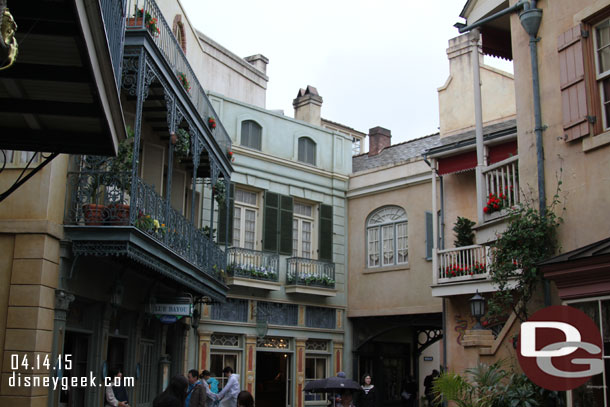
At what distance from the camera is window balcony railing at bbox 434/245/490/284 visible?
18.4 meters

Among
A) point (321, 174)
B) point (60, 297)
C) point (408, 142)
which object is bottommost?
point (60, 297)

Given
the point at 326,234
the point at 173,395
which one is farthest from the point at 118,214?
the point at 326,234

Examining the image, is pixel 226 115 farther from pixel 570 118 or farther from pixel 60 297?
pixel 570 118

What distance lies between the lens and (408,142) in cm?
2677

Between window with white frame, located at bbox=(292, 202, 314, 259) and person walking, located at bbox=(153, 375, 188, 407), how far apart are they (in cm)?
1587

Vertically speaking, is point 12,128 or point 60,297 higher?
point 12,128

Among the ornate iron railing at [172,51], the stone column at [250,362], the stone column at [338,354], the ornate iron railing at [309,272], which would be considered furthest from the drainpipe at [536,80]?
the stone column at [338,354]

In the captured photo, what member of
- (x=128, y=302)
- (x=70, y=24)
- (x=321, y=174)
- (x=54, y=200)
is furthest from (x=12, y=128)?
(x=321, y=174)

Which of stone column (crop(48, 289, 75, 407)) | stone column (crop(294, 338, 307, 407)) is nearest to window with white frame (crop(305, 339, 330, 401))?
stone column (crop(294, 338, 307, 407))

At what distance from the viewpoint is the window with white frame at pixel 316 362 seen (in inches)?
926

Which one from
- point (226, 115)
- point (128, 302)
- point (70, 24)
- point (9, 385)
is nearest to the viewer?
point (70, 24)

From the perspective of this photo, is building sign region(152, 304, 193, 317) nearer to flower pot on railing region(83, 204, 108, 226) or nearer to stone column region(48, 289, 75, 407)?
stone column region(48, 289, 75, 407)

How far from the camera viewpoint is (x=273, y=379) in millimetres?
23188

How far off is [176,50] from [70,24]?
9.99 meters
